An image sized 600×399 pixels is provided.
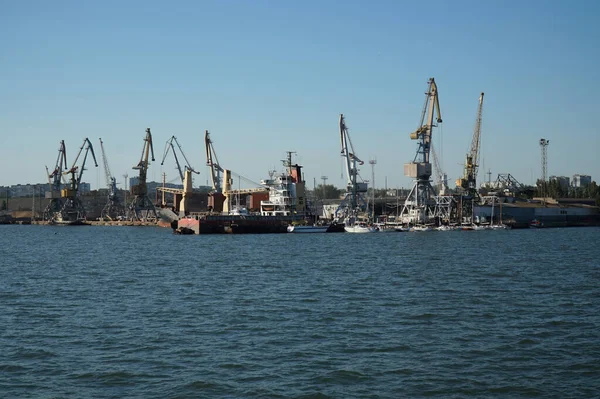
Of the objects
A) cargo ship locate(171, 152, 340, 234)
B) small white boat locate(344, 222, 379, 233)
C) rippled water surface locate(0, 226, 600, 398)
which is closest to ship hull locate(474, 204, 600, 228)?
small white boat locate(344, 222, 379, 233)

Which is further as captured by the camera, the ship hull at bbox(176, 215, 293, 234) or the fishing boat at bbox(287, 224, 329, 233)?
the fishing boat at bbox(287, 224, 329, 233)

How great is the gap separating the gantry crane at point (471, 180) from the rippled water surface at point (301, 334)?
3193 inches

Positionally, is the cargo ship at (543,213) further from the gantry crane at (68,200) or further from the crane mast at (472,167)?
the gantry crane at (68,200)

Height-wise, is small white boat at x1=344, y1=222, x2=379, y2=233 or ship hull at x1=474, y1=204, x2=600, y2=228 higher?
ship hull at x1=474, y1=204, x2=600, y2=228

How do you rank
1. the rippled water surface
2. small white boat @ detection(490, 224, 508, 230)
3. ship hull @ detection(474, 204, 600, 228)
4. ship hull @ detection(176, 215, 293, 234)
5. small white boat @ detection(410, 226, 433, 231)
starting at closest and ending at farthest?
the rippled water surface < ship hull @ detection(176, 215, 293, 234) < small white boat @ detection(410, 226, 433, 231) < small white boat @ detection(490, 224, 508, 230) < ship hull @ detection(474, 204, 600, 228)

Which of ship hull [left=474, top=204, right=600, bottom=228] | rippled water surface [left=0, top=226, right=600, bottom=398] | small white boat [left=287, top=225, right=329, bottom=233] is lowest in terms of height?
rippled water surface [left=0, top=226, right=600, bottom=398]

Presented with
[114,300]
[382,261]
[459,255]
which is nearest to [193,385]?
[114,300]

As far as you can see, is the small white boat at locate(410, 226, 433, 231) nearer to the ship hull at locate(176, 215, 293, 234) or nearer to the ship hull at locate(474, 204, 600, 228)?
the ship hull at locate(474, 204, 600, 228)

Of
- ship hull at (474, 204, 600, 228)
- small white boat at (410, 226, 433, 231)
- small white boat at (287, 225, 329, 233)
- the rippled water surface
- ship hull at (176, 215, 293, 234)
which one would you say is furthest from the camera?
ship hull at (474, 204, 600, 228)

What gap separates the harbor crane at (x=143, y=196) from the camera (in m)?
141

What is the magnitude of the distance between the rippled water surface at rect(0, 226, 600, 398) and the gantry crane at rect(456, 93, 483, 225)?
81.1 metres

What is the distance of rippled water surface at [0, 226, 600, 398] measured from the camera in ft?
48.5

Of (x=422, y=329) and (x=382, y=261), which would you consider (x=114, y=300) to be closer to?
(x=422, y=329)

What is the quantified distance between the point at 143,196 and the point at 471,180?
64241mm
